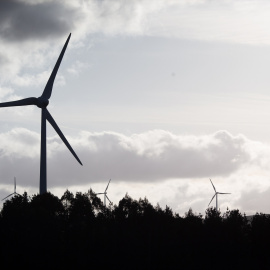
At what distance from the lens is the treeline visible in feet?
416

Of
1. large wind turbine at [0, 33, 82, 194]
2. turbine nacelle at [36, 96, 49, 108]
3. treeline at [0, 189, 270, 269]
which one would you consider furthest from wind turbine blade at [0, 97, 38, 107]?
treeline at [0, 189, 270, 269]

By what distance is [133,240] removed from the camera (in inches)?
5290

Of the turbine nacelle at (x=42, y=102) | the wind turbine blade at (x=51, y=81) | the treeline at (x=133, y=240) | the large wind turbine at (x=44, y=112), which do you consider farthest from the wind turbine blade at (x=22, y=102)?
the treeline at (x=133, y=240)

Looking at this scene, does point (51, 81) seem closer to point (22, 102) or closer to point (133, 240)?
point (22, 102)

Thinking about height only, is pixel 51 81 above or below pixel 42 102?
above

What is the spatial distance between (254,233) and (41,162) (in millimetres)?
46394

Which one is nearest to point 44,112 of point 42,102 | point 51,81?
point 42,102

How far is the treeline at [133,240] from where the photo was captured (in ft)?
416

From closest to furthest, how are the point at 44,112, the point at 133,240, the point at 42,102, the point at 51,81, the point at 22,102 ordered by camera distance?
the point at 42,102
the point at 44,112
the point at 51,81
the point at 22,102
the point at 133,240

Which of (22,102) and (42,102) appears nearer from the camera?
(42,102)

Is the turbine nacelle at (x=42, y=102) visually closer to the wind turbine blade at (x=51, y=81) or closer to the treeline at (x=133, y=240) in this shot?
the wind turbine blade at (x=51, y=81)

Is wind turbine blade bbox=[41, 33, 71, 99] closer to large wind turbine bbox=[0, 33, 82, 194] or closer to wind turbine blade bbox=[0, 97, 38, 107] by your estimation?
large wind turbine bbox=[0, 33, 82, 194]

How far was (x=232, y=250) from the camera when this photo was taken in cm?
13375

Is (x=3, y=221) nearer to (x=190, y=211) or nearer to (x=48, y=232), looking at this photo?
(x=48, y=232)
